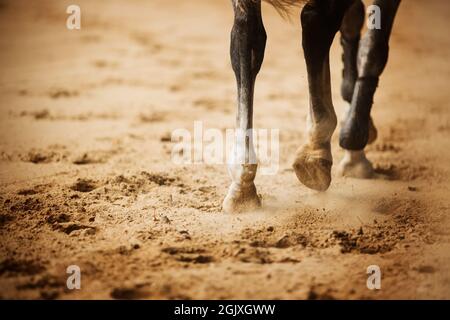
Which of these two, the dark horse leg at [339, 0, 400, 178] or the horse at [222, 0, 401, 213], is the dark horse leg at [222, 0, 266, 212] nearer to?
the horse at [222, 0, 401, 213]

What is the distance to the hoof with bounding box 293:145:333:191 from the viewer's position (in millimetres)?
3057

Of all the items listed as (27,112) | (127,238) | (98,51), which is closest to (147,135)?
(27,112)

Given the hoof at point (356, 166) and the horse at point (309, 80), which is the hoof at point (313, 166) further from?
the hoof at point (356, 166)

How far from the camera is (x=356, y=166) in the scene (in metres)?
3.65

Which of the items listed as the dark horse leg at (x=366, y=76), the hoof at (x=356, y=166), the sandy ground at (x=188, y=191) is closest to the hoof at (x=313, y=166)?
the sandy ground at (x=188, y=191)

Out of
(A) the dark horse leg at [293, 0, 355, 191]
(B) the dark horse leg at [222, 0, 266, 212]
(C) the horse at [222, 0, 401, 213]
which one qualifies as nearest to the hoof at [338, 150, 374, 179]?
(C) the horse at [222, 0, 401, 213]

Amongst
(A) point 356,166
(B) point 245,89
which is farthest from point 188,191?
(A) point 356,166

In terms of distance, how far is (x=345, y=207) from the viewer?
10.3 ft

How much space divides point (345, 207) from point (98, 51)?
491 centimetres

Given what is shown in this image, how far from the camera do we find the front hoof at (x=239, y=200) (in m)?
3.04

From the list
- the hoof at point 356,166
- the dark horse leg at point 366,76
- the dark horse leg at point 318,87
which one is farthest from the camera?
the hoof at point 356,166

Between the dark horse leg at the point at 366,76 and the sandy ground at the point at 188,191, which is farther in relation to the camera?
the dark horse leg at the point at 366,76
